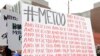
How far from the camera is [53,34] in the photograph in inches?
42.9

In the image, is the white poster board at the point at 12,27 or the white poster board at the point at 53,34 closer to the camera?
the white poster board at the point at 53,34

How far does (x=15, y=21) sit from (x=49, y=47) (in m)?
0.28

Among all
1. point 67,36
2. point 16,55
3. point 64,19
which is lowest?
point 16,55

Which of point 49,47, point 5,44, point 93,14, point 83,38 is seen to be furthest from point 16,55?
point 93,14

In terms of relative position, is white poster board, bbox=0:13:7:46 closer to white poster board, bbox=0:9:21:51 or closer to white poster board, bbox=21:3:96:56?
white poster board, bbox=0:9:21:51

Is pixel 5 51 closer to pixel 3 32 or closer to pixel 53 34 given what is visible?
pixel 3 32

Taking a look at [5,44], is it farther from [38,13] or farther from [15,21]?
[38,13]

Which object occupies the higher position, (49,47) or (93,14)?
(93,14)

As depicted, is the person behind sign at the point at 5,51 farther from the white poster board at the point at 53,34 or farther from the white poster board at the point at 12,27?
the white poster board at the point at 53,34

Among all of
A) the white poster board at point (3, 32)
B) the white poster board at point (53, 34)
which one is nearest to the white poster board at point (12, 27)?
the white poster board at point (3, 32)

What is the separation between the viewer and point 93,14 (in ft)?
8.59

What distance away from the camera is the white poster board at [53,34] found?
0.99 metres

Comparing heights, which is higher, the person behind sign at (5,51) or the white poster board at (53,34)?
the white poster board at (53,34)

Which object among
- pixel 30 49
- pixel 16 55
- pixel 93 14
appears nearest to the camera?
pixel 30 49
